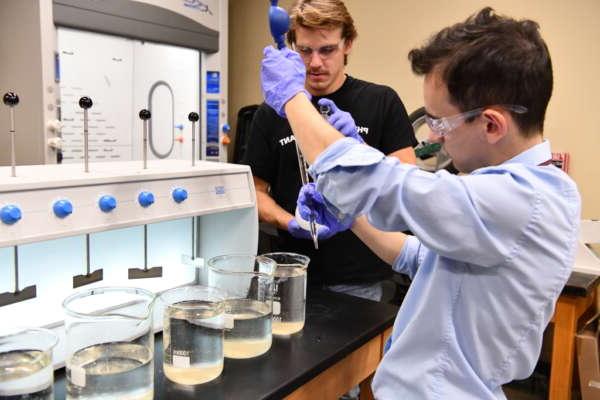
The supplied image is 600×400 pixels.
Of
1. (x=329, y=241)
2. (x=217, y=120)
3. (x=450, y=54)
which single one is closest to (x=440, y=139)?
(x=450, y=54)

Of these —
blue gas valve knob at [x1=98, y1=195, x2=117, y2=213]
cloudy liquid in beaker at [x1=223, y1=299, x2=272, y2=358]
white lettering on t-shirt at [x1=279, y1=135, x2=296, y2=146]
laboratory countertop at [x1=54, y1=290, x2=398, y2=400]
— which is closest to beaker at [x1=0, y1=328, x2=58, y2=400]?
laboratory countertop at [x1=54, y1=290, x2=398, y2=400]

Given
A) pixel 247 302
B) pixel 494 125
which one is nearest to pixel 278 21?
pixel 494 125

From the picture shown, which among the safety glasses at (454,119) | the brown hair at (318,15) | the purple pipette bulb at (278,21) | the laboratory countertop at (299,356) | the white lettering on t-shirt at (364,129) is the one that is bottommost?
the laboratory countertop at (299,356)

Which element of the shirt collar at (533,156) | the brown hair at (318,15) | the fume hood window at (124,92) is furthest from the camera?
the fume hood window at (124,92)

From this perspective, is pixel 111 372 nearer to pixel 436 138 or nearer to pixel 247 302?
pixel 247 302

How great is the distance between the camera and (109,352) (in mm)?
978

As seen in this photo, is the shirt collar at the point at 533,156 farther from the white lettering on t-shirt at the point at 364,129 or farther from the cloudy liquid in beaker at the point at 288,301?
the white lettering on t-shirt at the point at 364,129

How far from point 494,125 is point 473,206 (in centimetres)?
17

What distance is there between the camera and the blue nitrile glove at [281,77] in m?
1.01

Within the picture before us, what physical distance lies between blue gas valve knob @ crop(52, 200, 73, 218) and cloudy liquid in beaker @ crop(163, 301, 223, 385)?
0.27 metres

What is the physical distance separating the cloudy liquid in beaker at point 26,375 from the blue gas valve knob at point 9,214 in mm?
218

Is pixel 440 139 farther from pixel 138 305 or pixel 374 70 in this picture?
pixel 374 70

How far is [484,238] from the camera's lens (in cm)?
76

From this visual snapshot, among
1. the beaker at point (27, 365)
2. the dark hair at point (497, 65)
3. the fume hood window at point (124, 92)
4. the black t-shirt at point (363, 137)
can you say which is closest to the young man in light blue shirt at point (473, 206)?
the dark hair at point (497, 65)
